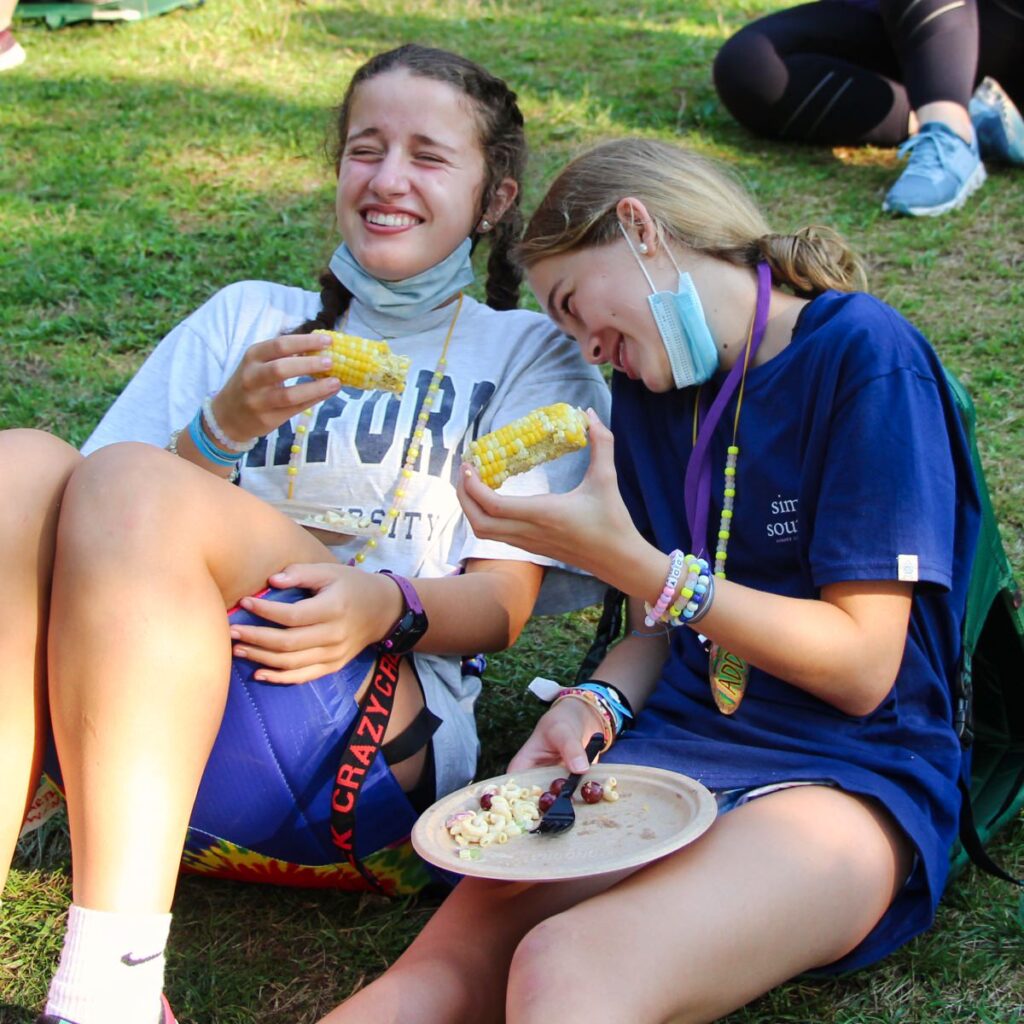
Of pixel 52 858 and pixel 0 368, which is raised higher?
pixel 0 368

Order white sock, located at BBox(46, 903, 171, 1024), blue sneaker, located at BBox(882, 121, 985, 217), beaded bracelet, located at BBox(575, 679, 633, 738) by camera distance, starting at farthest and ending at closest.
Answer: blue sneaker, located at BBox(882, 121, 985, 217)
beaded bracelet, located at BBox(575, 679, 633, 738)
white sock, located at BBox(46, 903, 171, 1024)

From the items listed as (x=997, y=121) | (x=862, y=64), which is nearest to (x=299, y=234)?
(x=862, y=64)

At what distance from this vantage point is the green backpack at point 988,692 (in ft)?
8.71

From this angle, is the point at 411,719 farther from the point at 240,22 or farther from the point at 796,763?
the point at 240,22

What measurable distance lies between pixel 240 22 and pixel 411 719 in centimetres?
719

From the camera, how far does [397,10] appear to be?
928cm

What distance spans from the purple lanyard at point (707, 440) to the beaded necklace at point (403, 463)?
2.19 ft

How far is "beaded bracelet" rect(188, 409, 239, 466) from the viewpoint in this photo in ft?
9.66

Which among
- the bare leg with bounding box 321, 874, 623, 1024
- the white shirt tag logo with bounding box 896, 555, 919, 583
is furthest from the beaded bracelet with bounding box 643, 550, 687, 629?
→ the bare leg with bounding box 321, 874, 623, 1024

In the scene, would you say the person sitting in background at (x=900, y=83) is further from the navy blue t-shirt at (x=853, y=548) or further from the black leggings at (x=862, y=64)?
the navy blue t-shirt at (x=853, y=548)

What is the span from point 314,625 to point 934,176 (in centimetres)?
471

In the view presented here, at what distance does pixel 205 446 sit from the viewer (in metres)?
2.95

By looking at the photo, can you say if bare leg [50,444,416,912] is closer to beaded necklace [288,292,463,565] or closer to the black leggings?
beaded necklace [288,292,463,565]

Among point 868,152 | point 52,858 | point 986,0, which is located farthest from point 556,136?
point 52,858
